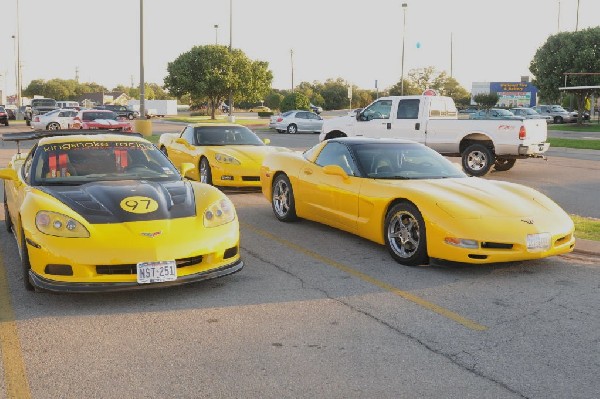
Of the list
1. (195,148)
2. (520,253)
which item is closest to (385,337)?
(520,253)

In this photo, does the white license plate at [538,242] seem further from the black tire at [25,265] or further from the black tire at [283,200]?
the black tire at [25,265]

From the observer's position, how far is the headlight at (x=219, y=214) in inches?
225

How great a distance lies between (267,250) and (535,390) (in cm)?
407

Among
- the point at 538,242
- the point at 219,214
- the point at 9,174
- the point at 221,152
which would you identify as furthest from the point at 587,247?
the point at 221,152

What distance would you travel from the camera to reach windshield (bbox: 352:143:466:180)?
7590 millimetres

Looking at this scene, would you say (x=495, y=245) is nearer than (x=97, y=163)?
Yes

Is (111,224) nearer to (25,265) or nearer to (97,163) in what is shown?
(25,265)

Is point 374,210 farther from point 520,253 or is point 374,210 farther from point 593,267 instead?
point 593,267

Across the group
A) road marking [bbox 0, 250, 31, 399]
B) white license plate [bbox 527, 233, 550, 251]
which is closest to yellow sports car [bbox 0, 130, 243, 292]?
road marking [bbox 0, 250, 31, 399]

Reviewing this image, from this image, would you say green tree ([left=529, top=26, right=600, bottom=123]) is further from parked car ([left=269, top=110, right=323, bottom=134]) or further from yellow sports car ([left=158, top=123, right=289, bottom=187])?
yellow sports car ([left=158, top=123, right=289, bottom=187])

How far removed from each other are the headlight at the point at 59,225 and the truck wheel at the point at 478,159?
41.4ft

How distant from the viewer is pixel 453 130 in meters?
16.5

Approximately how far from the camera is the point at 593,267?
682 centimetres

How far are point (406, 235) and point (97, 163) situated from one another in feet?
11.0
